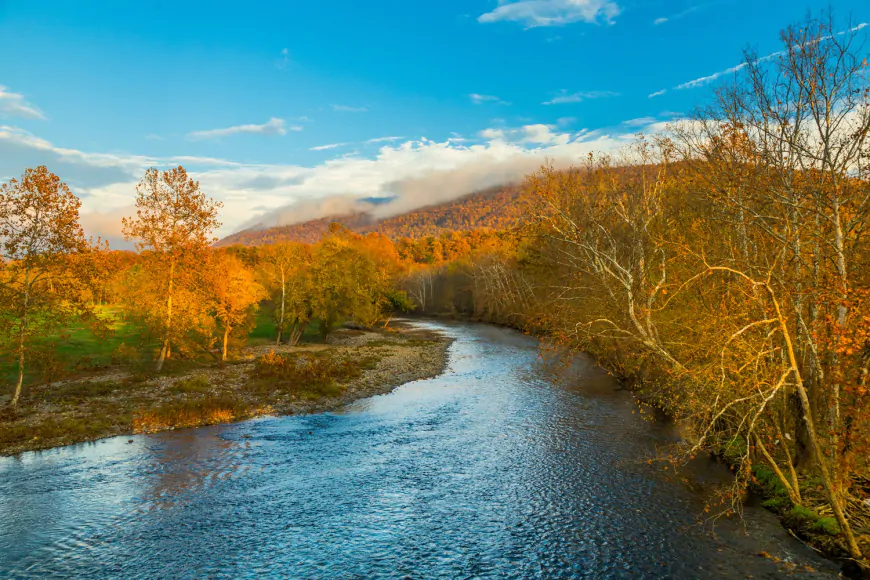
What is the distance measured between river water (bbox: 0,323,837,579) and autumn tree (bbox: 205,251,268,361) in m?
18.8

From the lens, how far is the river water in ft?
48.1

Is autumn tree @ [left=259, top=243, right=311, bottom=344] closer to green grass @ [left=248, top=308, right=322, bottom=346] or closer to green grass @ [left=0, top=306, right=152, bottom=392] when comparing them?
green grass @ [left=248, top=308, right=322, bottom=346]

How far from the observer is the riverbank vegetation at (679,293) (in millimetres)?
13312

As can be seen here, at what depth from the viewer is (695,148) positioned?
18.4 metres

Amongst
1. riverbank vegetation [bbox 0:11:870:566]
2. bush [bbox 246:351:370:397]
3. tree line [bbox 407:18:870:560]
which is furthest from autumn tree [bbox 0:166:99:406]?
tree line [bbox 407:18:870:560]

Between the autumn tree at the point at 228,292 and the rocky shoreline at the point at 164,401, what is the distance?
3716 millimetres

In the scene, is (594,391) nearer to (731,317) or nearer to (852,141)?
(731,317)

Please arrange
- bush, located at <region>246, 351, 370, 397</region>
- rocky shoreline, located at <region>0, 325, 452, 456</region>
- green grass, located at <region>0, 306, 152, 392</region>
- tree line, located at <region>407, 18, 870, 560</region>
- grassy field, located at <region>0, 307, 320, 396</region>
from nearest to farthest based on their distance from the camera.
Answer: tree line, located at <region>407, 18, 870, 560</region>, rocky shoreline, located at <region>0, 325, 452, 456</region>, green grass, located at <region>0, 306, 152, 392</region>, grassy field, located at <region>0, 307, 320, 396</region>, bush, located at <region>246, 351, 370, 397</region>

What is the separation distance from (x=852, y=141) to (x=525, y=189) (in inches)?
476

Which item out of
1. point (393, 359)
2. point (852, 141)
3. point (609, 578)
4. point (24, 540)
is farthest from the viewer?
point (393, 359)

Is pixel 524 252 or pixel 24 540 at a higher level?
pixel 524 252

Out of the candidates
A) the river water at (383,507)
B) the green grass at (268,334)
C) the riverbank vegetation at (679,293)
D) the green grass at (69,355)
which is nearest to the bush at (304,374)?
the riverbank vegetation at (679,293)

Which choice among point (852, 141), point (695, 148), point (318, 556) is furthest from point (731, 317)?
point (318, 556)

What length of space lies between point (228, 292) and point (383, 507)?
34.7 m
